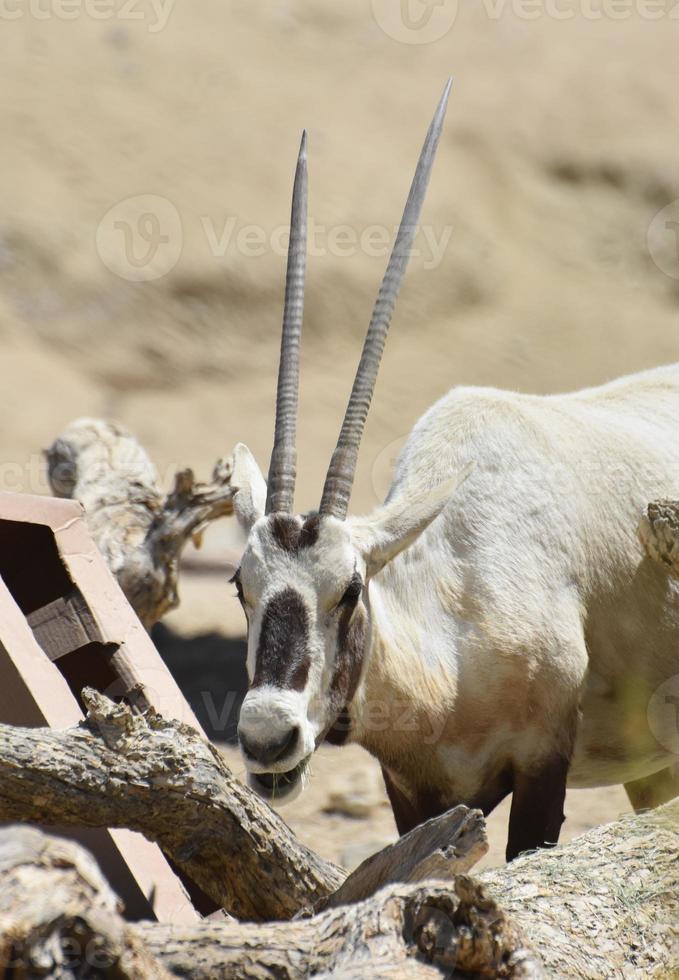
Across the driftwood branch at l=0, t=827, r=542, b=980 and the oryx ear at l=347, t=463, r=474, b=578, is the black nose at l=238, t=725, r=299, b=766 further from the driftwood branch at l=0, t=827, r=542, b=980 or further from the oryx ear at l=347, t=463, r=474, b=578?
the driftwood branch at l=0, t=827, r=542, b=980

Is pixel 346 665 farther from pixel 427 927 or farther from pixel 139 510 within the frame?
pixel 139 510

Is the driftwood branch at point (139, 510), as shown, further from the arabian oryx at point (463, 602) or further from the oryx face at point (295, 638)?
the oryx face at point (295, 638)

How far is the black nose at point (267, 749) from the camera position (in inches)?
131

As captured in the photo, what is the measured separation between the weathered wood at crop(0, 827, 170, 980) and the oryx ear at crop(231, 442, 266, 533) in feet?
6.85

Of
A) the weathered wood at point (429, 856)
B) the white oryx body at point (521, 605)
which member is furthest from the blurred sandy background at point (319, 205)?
the weathered wood at point (429, 856)

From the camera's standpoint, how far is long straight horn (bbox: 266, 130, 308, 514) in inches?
150

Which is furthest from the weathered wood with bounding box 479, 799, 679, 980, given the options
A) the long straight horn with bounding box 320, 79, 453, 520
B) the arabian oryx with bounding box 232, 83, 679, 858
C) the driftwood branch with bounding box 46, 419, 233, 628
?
the driftwood branch with bounding box 46, 419, 233, 628

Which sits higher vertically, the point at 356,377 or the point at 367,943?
the point at 356,377

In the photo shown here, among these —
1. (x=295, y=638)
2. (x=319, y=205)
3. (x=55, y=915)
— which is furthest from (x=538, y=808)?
(x=319, y=205)

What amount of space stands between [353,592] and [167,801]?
96 centimetres

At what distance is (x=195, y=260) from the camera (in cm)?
1273

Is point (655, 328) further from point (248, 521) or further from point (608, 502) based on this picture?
point (248, 521)

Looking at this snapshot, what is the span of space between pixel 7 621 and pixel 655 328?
10.4 metres

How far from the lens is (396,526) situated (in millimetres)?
3814
